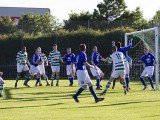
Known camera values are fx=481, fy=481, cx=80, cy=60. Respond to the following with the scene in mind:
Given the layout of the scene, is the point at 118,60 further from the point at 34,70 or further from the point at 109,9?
the point at 109,9

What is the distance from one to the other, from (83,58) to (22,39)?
2437 centimetres

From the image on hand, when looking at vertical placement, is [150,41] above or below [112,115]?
above

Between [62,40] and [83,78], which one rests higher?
[62,40]

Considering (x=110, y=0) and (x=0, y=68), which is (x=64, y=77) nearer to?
(x=0, y=68)

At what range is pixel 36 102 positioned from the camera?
17.9 meters

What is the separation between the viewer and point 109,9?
6900 centimetres

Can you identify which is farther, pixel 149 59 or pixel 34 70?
pixel 34 70

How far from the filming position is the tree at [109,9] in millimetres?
67750

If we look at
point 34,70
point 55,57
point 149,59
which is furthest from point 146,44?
point 34,70

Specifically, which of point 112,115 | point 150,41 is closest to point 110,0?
point 150,41

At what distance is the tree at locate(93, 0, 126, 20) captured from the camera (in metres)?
67.8

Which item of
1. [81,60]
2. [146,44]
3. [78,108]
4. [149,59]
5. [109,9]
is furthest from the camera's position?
[109,9]

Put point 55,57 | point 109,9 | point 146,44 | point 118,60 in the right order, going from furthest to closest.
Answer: point 109,9
point 55,57
point 146,44
point 118,60

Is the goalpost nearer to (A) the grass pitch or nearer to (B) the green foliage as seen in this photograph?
(A) the grass pitch
